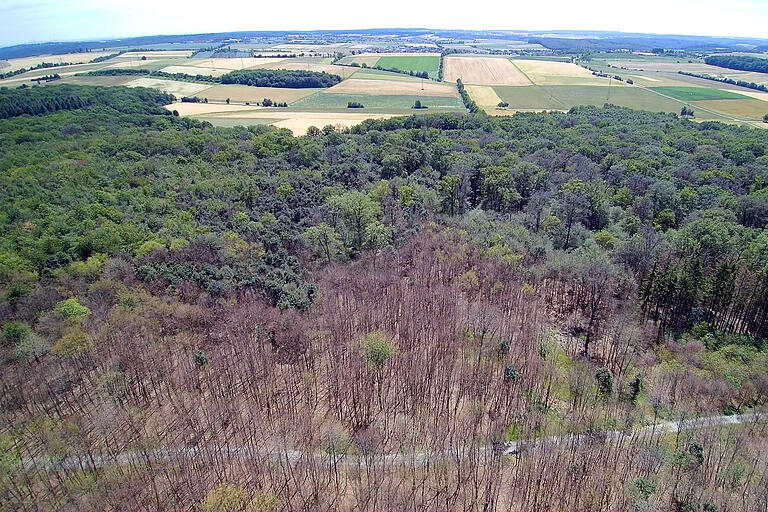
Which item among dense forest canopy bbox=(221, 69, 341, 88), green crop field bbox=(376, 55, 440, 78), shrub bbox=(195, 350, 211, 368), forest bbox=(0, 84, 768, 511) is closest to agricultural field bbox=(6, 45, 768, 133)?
green crop field bbox=(376, 55, 440, 78)

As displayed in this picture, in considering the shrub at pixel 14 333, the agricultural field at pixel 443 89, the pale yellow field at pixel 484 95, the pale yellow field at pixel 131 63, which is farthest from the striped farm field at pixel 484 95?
the pale yellow field at pixel 131 63

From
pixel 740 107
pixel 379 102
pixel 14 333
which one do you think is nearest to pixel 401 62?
pixel 379 102

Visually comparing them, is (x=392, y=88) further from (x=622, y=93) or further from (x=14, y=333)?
(x=14, y=333)

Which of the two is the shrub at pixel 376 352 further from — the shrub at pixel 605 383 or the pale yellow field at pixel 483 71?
the pale yellow field at pixel 483 71

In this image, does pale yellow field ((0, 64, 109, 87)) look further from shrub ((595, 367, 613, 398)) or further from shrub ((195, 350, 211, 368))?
shrub ((595, 367, 613, 398))

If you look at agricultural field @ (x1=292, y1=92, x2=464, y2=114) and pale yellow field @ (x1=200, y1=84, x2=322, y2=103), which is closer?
agricultural field @ (x1=292, y1=92, x2=464, y2=114)

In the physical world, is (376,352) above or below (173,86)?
below

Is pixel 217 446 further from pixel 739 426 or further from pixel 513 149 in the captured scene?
pixel 513 149
